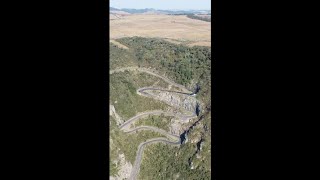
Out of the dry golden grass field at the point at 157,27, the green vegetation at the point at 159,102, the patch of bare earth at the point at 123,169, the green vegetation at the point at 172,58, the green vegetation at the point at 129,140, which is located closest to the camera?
the patch of bare earth at the point at 123,169

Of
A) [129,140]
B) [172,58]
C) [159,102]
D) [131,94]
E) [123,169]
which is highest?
[172,58]

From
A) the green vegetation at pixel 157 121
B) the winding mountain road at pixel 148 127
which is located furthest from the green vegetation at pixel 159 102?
the winding mountain road at pixel 148 127

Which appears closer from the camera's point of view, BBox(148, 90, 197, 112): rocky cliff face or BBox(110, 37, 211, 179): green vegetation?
BBox(110, 37, 211, 179): green vegetation

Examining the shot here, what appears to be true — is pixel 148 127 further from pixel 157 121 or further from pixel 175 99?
pixel 175 99

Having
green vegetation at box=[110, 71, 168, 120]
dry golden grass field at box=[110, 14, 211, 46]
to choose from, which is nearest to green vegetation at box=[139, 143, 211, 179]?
green vegetation at box=[110, 71, 168, 120]

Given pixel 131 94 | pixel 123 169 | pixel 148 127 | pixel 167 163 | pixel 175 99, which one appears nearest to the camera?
pixel 123 169

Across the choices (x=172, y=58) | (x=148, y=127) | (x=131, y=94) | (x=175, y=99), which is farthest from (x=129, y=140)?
(x=172, y=58)

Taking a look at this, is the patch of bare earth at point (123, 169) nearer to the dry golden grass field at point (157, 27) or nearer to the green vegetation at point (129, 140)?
the green vegetation at point (129, 140)

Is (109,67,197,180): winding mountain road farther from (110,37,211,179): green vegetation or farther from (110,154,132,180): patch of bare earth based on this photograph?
(110,154,132,180): patch of bare earth
